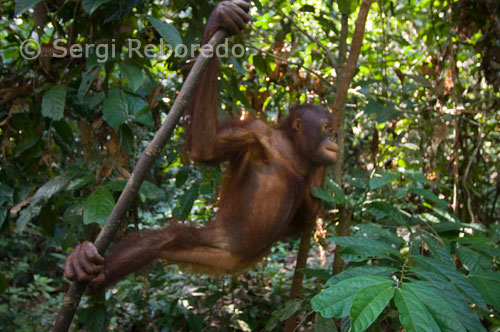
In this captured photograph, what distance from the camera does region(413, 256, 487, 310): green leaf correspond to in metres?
1.46

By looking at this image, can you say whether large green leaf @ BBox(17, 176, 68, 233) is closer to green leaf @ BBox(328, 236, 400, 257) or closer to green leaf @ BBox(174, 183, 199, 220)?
green leaf @ BBox(174, 183, 199, 220)

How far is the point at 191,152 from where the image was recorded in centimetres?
254

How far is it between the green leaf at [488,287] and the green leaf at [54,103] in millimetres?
2025

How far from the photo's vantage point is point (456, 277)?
1.55 metres

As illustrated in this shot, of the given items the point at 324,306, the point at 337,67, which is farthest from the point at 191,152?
the point at 324,306

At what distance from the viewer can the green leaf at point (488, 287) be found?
156cm

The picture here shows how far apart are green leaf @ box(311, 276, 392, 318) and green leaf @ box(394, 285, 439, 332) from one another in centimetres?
7

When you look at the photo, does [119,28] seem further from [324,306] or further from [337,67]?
[324,306]

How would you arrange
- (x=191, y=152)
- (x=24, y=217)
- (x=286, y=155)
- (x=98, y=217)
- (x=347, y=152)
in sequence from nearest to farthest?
1. (x=98, y=217)
2. (x=24, y=217)
3. (x=191, y=152)
4. (x=286, y=155)
5. (x=347, y=152)

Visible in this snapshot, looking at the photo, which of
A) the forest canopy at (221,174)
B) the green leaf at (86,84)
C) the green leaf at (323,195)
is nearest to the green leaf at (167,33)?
the forest canopy at (221,174)

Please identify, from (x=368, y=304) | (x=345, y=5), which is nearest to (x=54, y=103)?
(x=345, y=5)

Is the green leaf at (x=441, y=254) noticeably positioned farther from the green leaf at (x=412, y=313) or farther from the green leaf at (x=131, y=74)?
the green leaf at (x=131, y=74)

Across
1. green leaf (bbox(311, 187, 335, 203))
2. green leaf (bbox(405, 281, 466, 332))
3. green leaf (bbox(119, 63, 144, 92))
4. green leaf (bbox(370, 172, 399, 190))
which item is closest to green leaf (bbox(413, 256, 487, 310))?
green leaf (bbox(405, 281, 466, 332))

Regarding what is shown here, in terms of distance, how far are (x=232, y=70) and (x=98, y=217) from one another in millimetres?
1701
